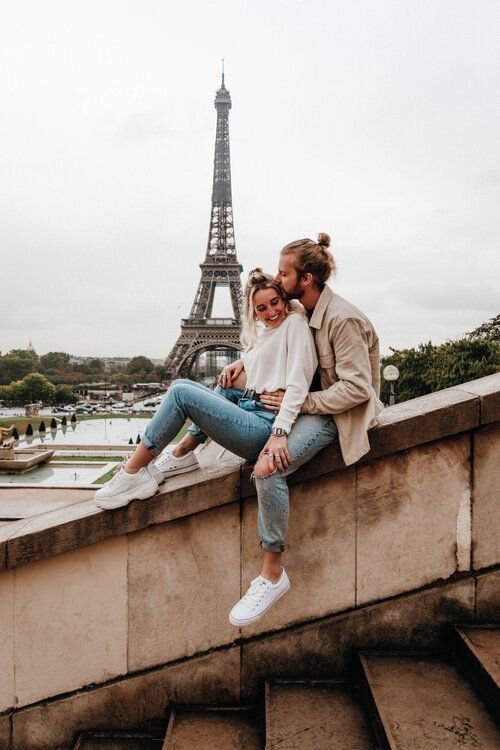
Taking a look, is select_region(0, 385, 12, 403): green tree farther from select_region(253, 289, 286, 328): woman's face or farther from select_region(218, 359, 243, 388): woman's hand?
select_region(253, 289, 286, 328): woman's face

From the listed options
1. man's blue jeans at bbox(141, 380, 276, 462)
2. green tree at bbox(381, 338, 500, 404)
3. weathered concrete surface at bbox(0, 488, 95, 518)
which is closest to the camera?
man's blue jeans at bbox(141, 380, 276, 462)

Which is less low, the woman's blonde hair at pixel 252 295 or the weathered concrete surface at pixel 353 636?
the woman's blonde hair at pixel 252 295

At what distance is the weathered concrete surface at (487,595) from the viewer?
8.86ft

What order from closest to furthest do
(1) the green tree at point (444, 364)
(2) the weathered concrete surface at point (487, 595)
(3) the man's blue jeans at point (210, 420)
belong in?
(3) the man's blue jeans at point (210, 420)
(2) the weathered concrete surface at point (487, 595)
(1) the green tree at point (444, 364)

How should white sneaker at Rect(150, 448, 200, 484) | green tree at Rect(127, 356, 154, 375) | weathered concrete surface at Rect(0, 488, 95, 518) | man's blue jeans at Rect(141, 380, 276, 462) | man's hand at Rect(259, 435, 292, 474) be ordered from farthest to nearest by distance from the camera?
green tree at Rect(127, 356, 154, 375)
weathered concrete surface at Rect(0, 488, 95, 518)
white sneaker at Rect(150, 448, 200, 484)
man's blue jeans at Rect(141, 380, 276, 462)
man's hand at Rect(259, 435, 292, 474)

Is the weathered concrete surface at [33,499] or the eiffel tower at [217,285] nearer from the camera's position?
the weathered concrete surface at [33,499]

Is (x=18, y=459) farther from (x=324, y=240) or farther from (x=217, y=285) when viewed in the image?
(x=217, y=285)

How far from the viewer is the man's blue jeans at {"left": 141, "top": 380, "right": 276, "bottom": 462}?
2473 mm

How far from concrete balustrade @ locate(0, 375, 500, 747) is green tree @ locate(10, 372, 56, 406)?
6973 cm

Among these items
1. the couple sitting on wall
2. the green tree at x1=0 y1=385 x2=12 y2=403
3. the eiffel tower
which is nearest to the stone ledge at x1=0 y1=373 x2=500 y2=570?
the couple sitting on wall

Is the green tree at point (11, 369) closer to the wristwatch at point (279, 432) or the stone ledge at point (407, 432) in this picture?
the stone ledge at point (407, 432)

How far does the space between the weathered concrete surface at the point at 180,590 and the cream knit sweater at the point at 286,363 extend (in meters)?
0.81

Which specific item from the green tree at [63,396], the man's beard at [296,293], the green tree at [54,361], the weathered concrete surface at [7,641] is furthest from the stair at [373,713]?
the green tree at [54,361]

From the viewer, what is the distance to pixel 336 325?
8.00 ft
